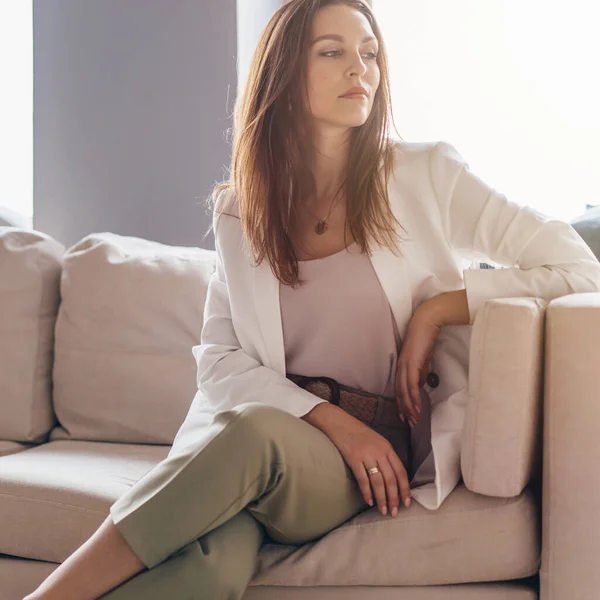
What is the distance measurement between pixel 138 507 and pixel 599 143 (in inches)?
79.3

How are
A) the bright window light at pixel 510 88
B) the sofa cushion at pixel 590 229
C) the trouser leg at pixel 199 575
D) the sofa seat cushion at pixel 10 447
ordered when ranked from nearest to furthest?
the trouser leg at pixel 199 575 → the sofa cushion at pixel 590 229 → the sofa seat cushion at pixel 10 447 → the bright window light at pixel 510 88

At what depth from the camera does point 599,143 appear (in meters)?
2.56

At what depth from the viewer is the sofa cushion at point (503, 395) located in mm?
1188

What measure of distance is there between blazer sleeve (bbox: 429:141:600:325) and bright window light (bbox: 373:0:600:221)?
1.12 meters

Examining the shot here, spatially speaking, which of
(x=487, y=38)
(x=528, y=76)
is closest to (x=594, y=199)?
(x=528, y=76)

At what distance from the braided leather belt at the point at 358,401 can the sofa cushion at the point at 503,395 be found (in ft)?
0.86

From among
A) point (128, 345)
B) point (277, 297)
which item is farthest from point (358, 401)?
point (128, 345)

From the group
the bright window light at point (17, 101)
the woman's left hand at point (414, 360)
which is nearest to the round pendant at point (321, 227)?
the woman's left hand at point (414, 360)

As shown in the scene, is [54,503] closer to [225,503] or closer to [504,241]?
[225,503]

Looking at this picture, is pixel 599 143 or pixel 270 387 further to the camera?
pixel 599 143

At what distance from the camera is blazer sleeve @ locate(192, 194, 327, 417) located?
4.65ft

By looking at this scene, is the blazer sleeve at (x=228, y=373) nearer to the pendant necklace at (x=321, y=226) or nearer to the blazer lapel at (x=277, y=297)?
the blazer lapel at (x=277, y=297)

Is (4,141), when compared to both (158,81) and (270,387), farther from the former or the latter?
(270,387)

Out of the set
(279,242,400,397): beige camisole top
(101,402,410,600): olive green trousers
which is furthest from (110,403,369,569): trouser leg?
(279,242,400,397): beige camisole top
